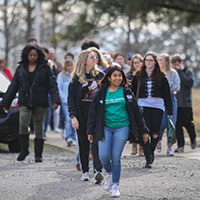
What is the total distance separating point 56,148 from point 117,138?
542cm

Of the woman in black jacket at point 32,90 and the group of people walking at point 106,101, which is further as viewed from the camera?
the woman in black jacket at point 32,90

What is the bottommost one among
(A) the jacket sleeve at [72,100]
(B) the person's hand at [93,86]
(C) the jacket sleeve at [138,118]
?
(C) the jacket sleeve at [138,118]

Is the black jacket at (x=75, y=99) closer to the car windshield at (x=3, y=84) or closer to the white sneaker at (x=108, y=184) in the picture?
the white sneaker at (x=108, y=184)

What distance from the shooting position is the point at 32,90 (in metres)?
9.30

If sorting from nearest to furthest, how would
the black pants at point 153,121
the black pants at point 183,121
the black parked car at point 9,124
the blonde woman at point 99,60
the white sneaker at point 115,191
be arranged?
the white sneaker at point 115,191, the blonde woman at point 99,60, the black pants at point 153,121, the black parked car at point 9,124, the black pants at point 183,121

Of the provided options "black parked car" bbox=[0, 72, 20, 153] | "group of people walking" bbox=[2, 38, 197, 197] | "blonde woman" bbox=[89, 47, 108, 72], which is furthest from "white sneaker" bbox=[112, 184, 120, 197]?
"black parked car" bbox=[0, 72, 20, 153]

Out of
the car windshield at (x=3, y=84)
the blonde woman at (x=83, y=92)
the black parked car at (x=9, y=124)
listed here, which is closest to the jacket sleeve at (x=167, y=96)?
the blonde woman at (x=83, y=92)

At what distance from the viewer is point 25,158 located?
1009cm

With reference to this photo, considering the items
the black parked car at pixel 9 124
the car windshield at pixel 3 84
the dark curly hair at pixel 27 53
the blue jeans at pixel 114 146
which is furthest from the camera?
the car windshield at pixel 3 84

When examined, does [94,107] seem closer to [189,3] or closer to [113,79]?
[113,79]

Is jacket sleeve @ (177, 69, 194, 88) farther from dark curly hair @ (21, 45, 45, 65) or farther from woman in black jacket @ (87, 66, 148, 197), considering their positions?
woman in black jacket @ (87, 66, 148, 197)

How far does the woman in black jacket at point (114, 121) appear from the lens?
6594 mm

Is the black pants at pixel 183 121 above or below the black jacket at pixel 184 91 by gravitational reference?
below

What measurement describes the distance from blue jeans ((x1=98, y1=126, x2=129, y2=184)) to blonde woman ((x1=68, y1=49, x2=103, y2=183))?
1018mm
